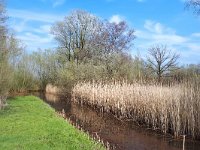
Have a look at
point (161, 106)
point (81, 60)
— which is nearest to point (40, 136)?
point (161, 106)

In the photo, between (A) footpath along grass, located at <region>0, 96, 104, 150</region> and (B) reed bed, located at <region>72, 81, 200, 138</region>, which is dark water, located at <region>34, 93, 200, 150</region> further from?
(A) footpath along grass, located at <region>0, 96, 104, 150</region>

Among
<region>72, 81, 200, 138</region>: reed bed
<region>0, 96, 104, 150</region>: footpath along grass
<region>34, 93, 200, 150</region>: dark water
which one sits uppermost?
<region>72, 81, 200, 138</region>: reed bed

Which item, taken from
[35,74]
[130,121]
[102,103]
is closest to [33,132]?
[130,121]

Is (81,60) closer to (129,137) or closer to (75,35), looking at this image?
(75,35)

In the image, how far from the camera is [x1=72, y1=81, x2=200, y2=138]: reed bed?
13953 millimetres

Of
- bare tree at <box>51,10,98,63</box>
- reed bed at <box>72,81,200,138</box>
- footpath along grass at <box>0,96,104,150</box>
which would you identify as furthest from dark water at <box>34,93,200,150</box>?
bare tree at <box>51,10,98,63</box>

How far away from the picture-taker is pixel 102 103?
25562 mm

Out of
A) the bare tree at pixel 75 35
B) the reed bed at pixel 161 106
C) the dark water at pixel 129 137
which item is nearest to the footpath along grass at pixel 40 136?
the dark water at pixel 129 137

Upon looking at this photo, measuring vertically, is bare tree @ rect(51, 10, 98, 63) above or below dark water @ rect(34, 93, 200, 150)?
above

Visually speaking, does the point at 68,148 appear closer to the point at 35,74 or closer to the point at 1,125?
the point at 1,125

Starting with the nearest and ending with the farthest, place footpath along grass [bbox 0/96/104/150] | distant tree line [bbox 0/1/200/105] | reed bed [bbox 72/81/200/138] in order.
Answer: footpath along grass [bbox 0/96/104/150]
reed bed [bbox 72/81/200/138]
distant tree line [bbox 0/1/200/105]

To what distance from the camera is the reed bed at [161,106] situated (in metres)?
14.0

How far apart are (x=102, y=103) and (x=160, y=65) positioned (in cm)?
1952

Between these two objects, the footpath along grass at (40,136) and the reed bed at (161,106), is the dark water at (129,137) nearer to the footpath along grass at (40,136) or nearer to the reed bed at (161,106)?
the reed bed at (161,106)
